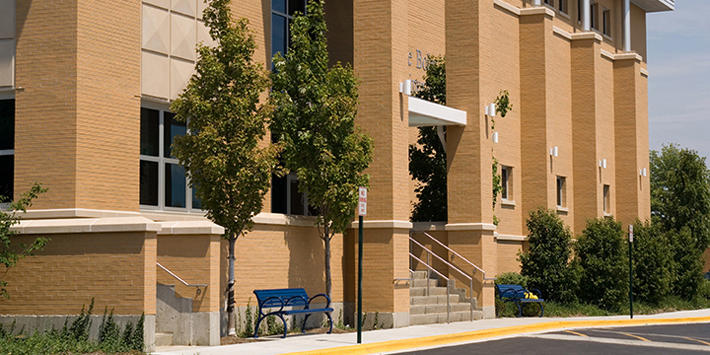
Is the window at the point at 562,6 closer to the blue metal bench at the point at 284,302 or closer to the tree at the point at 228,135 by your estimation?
the blue metal bench at the point at 284,302

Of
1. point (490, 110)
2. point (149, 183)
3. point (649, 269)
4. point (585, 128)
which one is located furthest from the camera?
point (585, 128)

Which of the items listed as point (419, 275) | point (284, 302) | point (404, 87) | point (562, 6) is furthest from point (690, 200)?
point (284, 302)

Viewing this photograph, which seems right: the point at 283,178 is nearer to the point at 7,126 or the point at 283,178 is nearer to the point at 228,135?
the point at 228,135

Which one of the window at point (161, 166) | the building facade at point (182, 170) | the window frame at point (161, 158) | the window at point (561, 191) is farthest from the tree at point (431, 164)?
the window at point (561, 191)

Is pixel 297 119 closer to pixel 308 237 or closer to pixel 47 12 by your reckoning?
pixel 308 237

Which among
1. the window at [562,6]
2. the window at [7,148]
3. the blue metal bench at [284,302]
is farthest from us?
the window at [562,6]

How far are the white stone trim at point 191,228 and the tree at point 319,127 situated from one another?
164 inches

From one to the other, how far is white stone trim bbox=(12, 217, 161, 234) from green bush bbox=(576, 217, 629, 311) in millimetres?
20384

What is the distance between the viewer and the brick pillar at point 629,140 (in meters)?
46.8

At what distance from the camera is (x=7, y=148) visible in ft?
71.3

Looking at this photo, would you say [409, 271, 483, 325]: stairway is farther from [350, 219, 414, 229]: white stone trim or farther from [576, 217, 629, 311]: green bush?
[576, 217, 629, 311]: green bush

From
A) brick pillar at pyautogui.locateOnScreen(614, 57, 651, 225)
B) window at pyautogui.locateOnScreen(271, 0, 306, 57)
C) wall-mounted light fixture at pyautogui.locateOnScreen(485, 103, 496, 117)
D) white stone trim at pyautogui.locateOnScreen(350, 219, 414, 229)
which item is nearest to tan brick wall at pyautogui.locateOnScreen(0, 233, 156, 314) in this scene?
white stone trim at pyautogui.locateOnScreen(350, 219, 414, 229)

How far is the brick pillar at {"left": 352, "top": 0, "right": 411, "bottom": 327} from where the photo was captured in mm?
25922

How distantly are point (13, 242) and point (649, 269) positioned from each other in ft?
86.9
